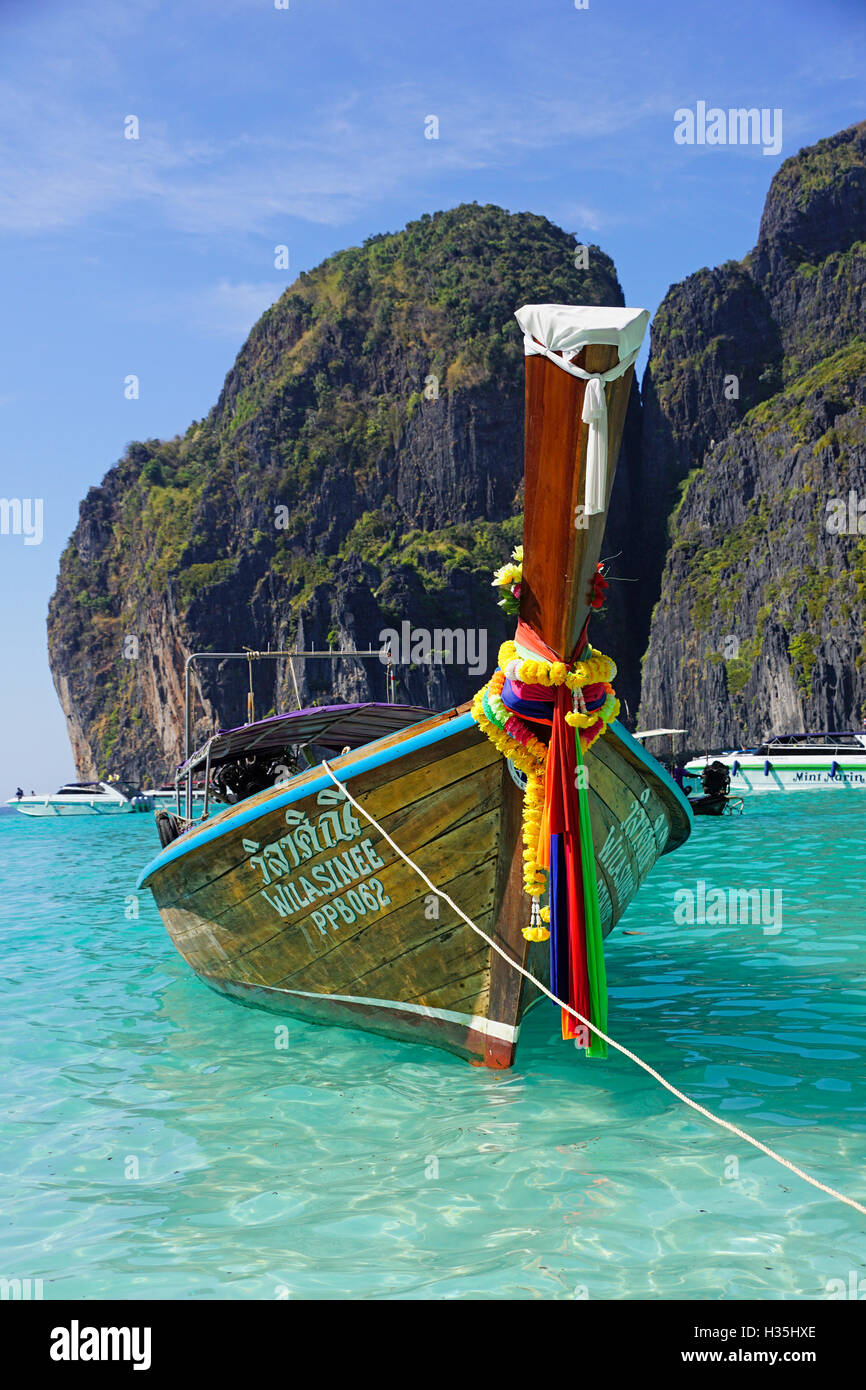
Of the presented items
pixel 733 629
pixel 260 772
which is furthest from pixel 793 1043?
pixel 733 629

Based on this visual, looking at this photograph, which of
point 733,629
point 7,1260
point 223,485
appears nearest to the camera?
point 7,1260

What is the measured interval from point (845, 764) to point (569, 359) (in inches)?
1375

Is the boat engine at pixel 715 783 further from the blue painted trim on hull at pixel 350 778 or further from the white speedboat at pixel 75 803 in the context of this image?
the white speedboat at pixel 75 803

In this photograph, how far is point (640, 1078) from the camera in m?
5.62

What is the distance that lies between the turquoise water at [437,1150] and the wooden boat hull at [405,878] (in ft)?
1.15

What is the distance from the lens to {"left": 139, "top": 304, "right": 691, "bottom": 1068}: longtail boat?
4.34 meters

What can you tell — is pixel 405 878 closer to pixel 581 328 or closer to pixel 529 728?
pixel 529 728

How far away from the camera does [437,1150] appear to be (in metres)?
4.77

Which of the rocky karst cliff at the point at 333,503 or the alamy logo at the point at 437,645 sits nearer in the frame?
the alamy logo at the point at 437,645

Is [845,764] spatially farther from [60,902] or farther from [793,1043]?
[793,1043]
